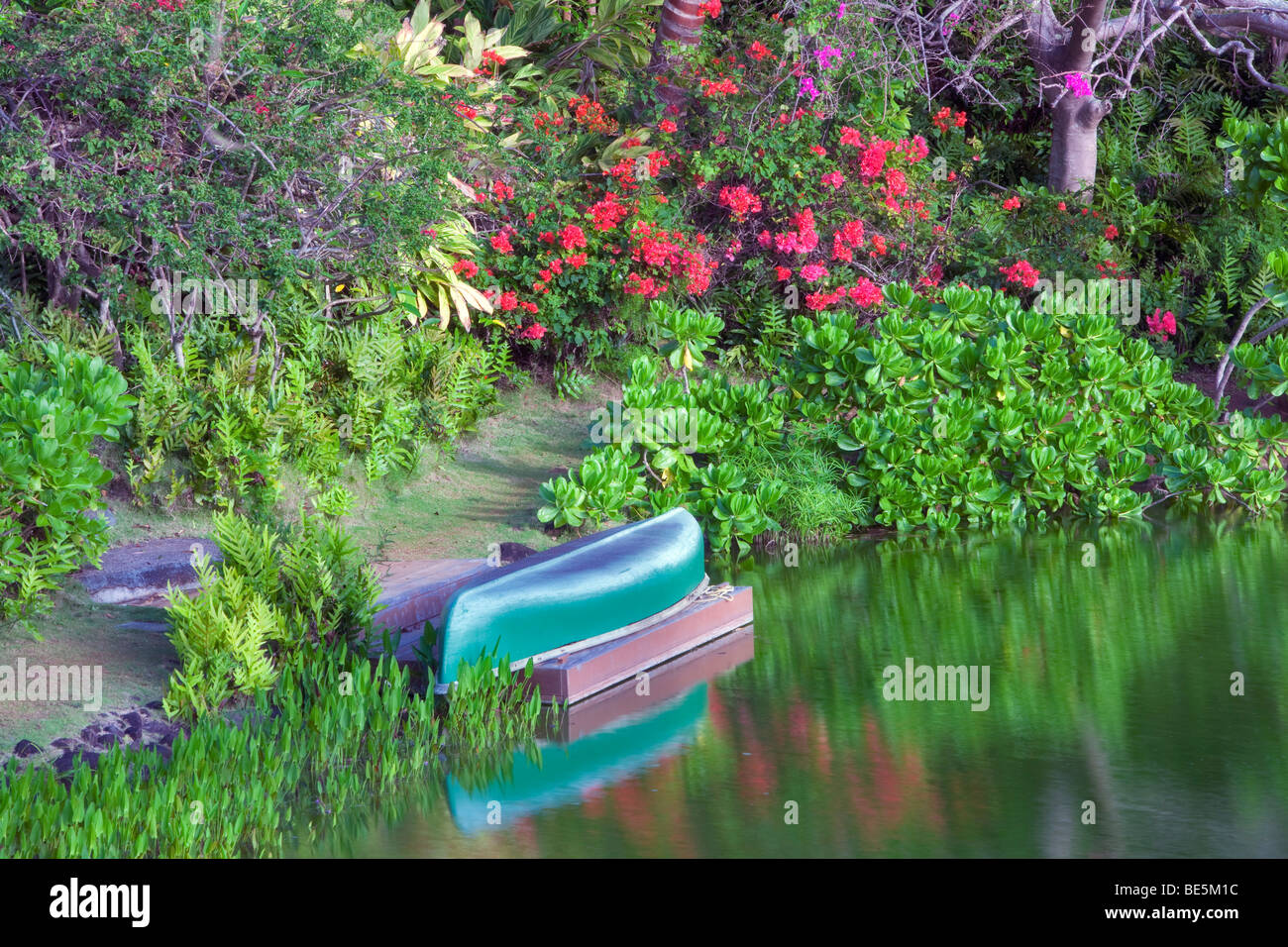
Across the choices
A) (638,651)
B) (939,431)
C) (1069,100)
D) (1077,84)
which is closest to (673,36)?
(1077,84)

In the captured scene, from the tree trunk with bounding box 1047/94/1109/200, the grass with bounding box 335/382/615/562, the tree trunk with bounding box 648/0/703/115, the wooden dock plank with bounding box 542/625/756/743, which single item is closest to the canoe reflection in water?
the wooden dock plank with bounding box 542/625/756/743

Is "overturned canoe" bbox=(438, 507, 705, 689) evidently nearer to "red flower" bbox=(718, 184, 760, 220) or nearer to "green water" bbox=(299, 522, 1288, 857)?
"green water" bbox=(299, 522, 1288, 857)

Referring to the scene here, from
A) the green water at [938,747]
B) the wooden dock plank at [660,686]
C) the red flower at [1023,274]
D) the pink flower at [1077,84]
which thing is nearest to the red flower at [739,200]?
the red flower at [1023,274]

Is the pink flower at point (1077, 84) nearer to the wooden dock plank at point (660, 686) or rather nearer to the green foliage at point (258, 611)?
the wooden dock plank at point (660, 686)

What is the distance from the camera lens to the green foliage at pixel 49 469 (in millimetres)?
6340

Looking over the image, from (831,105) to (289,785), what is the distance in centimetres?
908

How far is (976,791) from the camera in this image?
5.53 meters

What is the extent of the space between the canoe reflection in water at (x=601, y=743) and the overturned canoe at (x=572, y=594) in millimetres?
337

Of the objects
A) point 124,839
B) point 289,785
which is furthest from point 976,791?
point 124,839

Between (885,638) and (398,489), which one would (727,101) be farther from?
(885,638)

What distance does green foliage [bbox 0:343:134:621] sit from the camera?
6.34 meters

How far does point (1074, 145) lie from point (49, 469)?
1137 centimetres

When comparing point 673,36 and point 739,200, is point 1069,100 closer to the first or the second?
point 739,200

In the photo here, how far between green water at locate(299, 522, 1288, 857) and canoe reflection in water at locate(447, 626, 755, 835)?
0.05 feet
